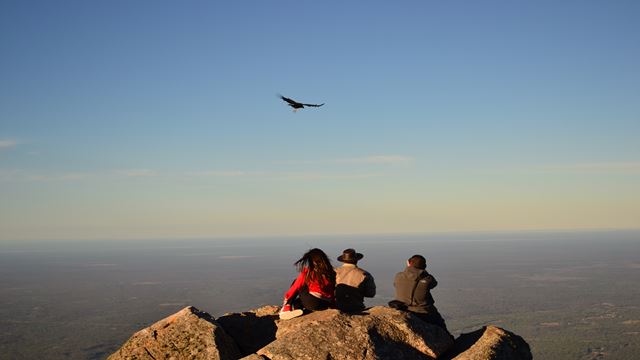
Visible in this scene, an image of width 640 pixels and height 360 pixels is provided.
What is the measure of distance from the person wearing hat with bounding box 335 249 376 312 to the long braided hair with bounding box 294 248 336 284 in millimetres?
1613

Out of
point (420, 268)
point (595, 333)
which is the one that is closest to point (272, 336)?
point (420, 268)

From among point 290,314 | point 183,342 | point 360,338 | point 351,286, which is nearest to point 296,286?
point 290,314

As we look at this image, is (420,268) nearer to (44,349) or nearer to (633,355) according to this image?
(633,355)

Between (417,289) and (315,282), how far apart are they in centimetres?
372

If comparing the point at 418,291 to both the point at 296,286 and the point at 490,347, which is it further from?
the point at 296,286

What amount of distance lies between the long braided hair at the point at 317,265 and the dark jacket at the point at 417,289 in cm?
291

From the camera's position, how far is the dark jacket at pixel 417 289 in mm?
17906

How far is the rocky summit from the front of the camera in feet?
46.2

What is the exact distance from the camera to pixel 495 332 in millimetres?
16516

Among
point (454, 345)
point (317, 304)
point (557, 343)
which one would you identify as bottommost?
point (557, 343)

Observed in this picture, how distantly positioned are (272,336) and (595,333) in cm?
19434

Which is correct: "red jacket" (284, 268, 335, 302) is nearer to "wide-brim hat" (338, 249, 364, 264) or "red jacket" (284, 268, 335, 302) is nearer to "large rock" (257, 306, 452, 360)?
"large rock" (257, 306, 452, 360)

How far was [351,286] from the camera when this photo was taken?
59.1 ft

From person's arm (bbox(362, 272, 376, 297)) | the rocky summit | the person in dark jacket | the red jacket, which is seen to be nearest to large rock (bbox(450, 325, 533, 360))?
the rocky summit
